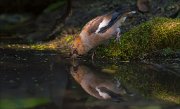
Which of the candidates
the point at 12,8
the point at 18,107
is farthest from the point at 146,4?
the point at 12,8

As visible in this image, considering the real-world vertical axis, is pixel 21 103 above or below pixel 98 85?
below

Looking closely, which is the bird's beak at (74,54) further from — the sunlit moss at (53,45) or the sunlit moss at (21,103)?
the sunlit moss at (21,103)

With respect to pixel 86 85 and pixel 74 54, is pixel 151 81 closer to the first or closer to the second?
pixel 86 85

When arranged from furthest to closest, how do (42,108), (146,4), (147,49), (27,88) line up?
1. (146,4)
2. (147,49)
3. (27,88)
4. (42,108)

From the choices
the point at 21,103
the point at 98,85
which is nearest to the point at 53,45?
the point at 98,85

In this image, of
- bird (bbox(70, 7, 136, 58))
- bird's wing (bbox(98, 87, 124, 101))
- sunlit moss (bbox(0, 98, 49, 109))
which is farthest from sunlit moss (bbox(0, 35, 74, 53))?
sunlit moss (bbox(0, 98, 49, 109))

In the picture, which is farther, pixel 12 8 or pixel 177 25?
pixel 12 8

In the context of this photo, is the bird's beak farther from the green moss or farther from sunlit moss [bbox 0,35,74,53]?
sunlit moss [bbox 0,35,74,53]

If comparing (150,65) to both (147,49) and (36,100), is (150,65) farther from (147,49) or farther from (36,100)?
(36,100)

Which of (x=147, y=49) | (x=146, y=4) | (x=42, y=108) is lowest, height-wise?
(x=42, y=108)
